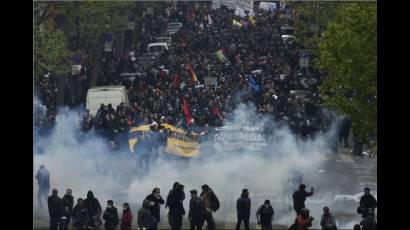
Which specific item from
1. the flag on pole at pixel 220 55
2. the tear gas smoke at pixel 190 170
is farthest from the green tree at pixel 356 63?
the flag on pole at pixel 220 55

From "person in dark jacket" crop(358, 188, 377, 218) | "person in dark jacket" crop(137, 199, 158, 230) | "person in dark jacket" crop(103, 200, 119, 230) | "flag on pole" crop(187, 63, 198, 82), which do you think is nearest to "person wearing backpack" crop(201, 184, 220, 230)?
"person in dark jacket" crop(137, 199, 158, 230)

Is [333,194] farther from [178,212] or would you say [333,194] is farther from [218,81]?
[218,81]

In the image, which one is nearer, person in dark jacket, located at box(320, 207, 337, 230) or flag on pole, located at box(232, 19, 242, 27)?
person in dark jacket, located at box(320, 207, 337, 230)

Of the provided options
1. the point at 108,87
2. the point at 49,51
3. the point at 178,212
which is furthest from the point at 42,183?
the point at 49,51

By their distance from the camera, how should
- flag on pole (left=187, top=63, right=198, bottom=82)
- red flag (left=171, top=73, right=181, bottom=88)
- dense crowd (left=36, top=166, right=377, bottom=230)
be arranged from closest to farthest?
dense crowd (left=36, top=166, right=377, bottom=230)
red flag (left=171, top=73, right=181, bottom=88)
flag on pole (left=187, top=63, right=198, bottom=82)

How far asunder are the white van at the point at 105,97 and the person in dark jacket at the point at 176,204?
909 cm

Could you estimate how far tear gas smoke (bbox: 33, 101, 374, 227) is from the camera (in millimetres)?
37188

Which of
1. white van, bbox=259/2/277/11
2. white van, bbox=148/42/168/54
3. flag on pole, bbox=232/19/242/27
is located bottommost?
white van, bbox=148/42/168/54

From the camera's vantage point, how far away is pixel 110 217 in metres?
32.5

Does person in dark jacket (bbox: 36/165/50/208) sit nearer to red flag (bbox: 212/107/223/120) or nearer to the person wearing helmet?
red flag (bbox: 212/107/223/120)

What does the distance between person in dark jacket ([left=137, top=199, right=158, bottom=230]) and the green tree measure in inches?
245

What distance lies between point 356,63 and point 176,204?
609 cm

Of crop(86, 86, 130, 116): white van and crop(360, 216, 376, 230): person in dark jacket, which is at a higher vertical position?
crop(86, 86, 130, 116): white van
